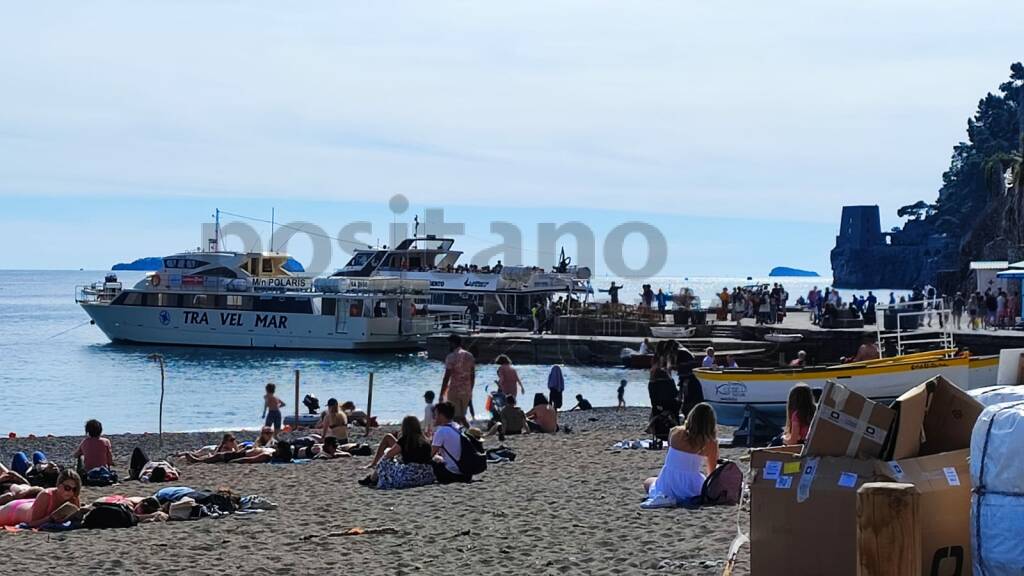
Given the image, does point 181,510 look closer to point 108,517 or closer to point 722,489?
point 108,517

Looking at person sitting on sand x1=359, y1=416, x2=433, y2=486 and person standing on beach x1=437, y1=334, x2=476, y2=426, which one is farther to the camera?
person standing on beach x1=437, y1=334, x2=476, y2=426

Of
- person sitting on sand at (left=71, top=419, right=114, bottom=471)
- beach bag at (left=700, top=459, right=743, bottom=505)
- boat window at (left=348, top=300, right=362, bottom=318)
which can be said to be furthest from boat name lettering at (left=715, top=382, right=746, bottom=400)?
boat window at (left=348, top=300, right=362, bottom=318)

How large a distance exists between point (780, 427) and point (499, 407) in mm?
5477

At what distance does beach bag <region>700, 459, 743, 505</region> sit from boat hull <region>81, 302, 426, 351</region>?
4496 cm

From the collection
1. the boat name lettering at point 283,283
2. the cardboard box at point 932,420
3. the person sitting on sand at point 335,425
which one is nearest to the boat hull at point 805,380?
the person sitting on sand at point 335,425

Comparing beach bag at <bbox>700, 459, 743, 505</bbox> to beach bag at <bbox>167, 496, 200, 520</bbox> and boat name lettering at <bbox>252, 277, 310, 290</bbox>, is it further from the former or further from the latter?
boat name lettering at <bbox>252, 277, 310, 290</bbox>

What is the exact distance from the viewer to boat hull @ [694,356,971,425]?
1959 cm

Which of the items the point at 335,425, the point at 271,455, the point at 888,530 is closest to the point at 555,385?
the point at 335,425

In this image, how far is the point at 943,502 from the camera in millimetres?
6164

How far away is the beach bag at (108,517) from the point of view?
1143cm

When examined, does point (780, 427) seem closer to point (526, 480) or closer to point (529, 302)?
point (526, 480)

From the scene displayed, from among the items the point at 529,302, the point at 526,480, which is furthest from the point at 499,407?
the point at 529,302

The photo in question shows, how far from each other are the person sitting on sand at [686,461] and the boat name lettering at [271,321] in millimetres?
46493

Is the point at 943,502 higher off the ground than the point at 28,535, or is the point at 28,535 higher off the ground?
the point at 943,502
